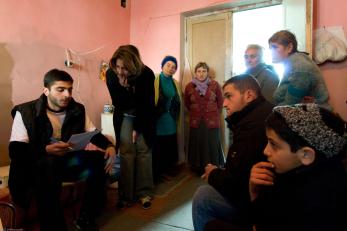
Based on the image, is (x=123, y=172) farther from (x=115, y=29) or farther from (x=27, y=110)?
(x=115, y=29)

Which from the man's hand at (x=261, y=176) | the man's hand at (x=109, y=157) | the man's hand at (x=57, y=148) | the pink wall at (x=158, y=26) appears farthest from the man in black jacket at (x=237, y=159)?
the pink wall at (x=158, y=26)

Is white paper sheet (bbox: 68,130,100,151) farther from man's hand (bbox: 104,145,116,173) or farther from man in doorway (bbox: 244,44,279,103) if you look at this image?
man in doorway (bbox: 244,44,279,103)

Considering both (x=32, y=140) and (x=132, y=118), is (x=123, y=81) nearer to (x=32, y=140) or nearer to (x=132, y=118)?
(x=132, y=118)

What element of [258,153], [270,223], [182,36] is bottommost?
[270,223]

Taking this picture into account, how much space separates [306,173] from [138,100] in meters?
1.52

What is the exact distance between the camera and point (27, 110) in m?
1.66

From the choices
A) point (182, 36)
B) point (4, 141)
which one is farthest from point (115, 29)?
point (4, 141)

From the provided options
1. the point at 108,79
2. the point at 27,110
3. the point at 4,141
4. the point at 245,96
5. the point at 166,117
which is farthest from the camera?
the point at 166,117

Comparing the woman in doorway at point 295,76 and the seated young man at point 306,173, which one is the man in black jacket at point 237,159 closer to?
the seated young man at point 306,173

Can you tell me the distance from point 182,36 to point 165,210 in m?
2.27

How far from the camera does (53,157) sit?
1.57 m

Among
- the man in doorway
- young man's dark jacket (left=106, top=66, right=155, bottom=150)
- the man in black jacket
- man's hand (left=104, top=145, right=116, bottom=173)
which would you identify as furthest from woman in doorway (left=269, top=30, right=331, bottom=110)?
man's hand (left=104, top=145, right=116, bottom=173)

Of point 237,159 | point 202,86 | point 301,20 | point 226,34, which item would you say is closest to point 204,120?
point 202,86

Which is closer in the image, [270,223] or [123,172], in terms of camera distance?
[270,223]
